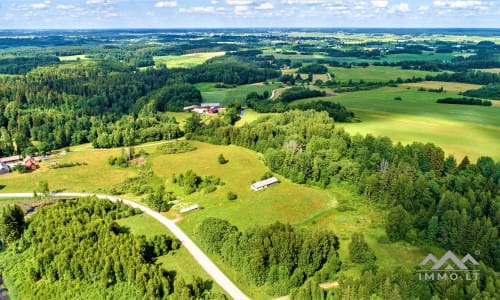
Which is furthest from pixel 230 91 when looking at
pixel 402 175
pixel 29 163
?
pixel 402 175

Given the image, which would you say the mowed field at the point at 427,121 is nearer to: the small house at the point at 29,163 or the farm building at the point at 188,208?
the farm building at the point at 188,208

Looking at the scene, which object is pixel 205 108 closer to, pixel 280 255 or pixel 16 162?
pixel 16 162

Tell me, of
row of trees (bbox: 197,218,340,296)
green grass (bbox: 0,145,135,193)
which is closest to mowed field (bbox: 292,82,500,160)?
row of trees (bbox: 197,218,340,296)

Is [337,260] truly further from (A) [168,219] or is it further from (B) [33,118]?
(B) [33,118]

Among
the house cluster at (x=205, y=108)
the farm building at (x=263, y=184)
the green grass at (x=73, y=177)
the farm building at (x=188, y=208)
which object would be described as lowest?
the green grass at (x=73, y=177)

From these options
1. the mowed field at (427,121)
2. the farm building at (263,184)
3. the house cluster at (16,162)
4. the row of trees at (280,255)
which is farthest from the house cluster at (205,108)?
the row of trees at (280,255)

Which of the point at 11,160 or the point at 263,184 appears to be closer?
the point at 263,184
